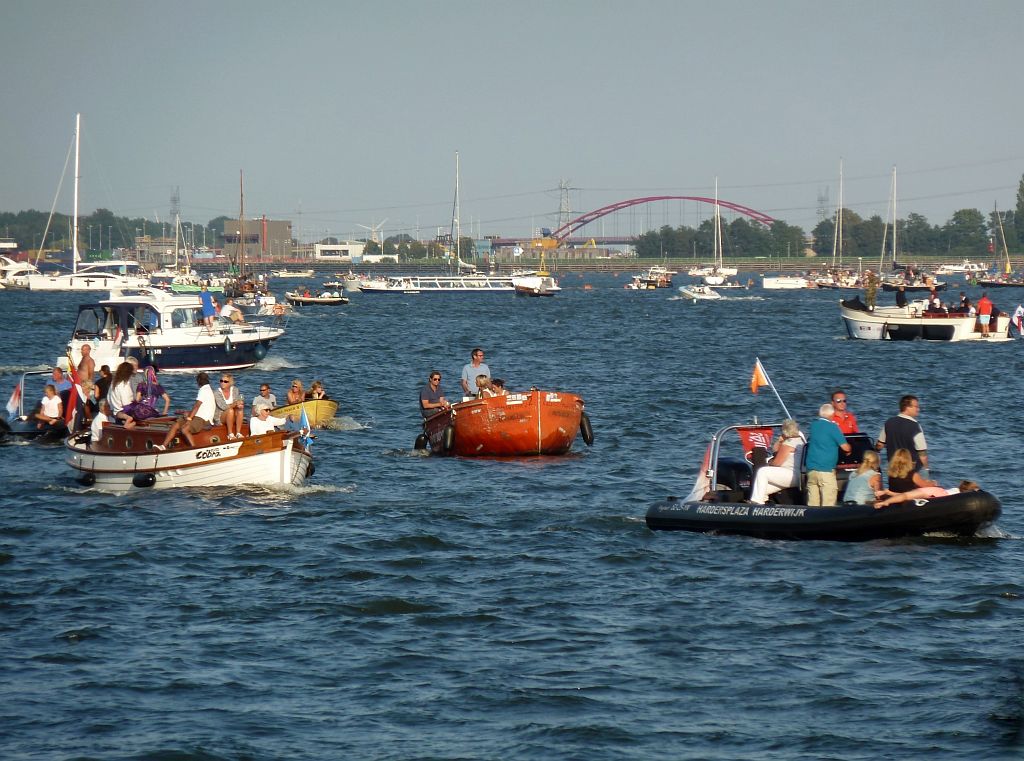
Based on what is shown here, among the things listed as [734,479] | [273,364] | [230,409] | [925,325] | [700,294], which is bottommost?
[273,364]

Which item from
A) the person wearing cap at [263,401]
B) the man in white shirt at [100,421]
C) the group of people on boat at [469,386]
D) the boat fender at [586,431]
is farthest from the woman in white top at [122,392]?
the boat fender at [586,431]

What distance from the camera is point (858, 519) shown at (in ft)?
64.3

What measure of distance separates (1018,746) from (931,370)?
41737mm

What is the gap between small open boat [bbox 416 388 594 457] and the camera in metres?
28.3

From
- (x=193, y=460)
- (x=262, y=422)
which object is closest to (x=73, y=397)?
(x=193, y=460)

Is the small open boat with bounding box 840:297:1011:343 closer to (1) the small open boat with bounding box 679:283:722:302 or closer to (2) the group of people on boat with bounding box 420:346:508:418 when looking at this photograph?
(2) the group of people on boat with bounding box 420:346:508:418

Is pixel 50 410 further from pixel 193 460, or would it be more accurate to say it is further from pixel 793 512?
pixel 793 512

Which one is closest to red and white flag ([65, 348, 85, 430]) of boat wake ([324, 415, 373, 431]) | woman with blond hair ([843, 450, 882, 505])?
boat wake ([324, 415, 373, 431])

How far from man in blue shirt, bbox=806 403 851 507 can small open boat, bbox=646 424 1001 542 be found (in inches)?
12.2

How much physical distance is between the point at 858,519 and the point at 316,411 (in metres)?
15.8

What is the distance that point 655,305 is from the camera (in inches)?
5236

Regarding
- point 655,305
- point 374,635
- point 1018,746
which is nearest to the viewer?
point 1018,746

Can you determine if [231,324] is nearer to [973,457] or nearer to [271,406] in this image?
[271,406]

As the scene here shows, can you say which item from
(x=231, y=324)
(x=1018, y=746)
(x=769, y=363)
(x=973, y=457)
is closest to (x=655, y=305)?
(x=769, y=363)
